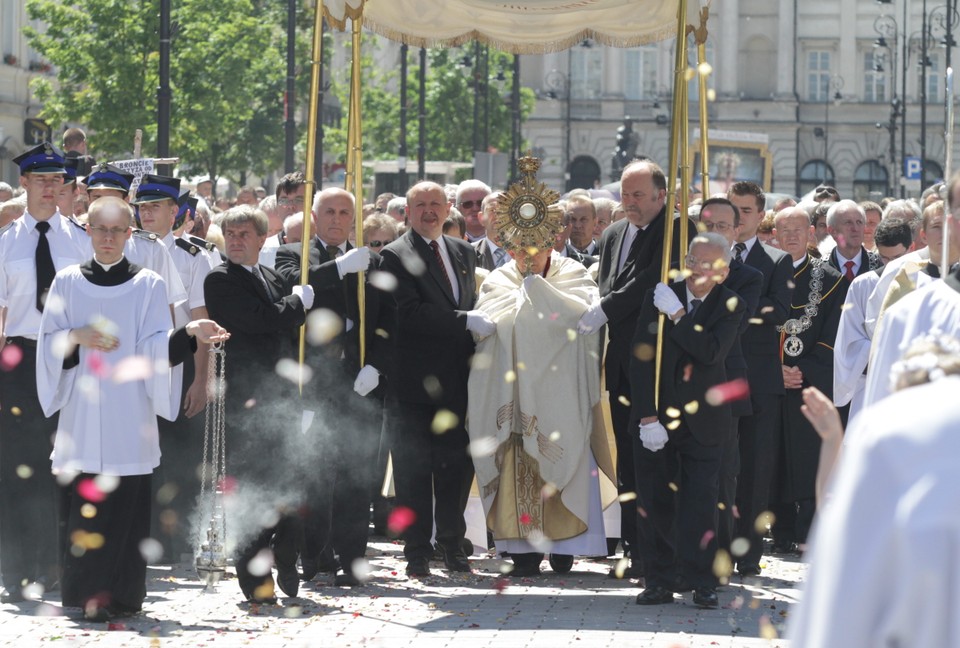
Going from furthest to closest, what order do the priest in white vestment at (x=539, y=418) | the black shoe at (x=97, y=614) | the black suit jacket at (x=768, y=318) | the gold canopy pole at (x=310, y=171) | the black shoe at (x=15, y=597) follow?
the black suit jacket at (x=768, y=318), the priest in white vestment at (x=539, y=418), the gold canopy pole at (x=310, y=171), the black shoe at (x=15, y=597), the black shoe at (x=97, y=614)

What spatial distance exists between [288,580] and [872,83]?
273ft

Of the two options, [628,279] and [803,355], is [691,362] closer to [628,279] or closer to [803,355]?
[628,279]

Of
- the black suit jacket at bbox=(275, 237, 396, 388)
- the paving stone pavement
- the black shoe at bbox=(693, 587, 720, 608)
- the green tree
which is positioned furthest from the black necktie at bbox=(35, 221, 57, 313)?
the green tree

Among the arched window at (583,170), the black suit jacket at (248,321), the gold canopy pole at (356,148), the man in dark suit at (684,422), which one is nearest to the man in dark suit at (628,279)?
the man in dark suit at (684,422)

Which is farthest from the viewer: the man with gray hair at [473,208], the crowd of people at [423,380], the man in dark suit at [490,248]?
the man with gray hair at [473,208]

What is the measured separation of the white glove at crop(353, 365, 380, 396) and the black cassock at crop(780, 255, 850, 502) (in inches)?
126

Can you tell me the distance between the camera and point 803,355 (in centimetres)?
1185

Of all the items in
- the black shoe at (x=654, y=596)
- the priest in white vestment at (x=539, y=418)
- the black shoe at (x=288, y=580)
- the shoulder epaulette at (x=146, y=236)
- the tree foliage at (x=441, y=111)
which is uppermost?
the tree foliage at (x=441, y=111)

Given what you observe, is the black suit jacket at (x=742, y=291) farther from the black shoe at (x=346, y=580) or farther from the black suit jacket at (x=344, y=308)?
the black shoe at (x=346, y=580)

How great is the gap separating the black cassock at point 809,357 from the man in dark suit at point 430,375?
246cm

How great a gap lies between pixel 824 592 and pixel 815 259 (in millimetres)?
8994

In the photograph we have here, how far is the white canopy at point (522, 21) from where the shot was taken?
37.8 feet

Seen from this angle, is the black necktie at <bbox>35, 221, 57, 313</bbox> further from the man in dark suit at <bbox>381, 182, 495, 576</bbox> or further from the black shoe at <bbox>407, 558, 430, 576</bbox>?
the black shoe at <bbox>407, 558, 430, 576</bbox>

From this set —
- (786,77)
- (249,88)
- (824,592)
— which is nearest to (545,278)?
(824,592)
